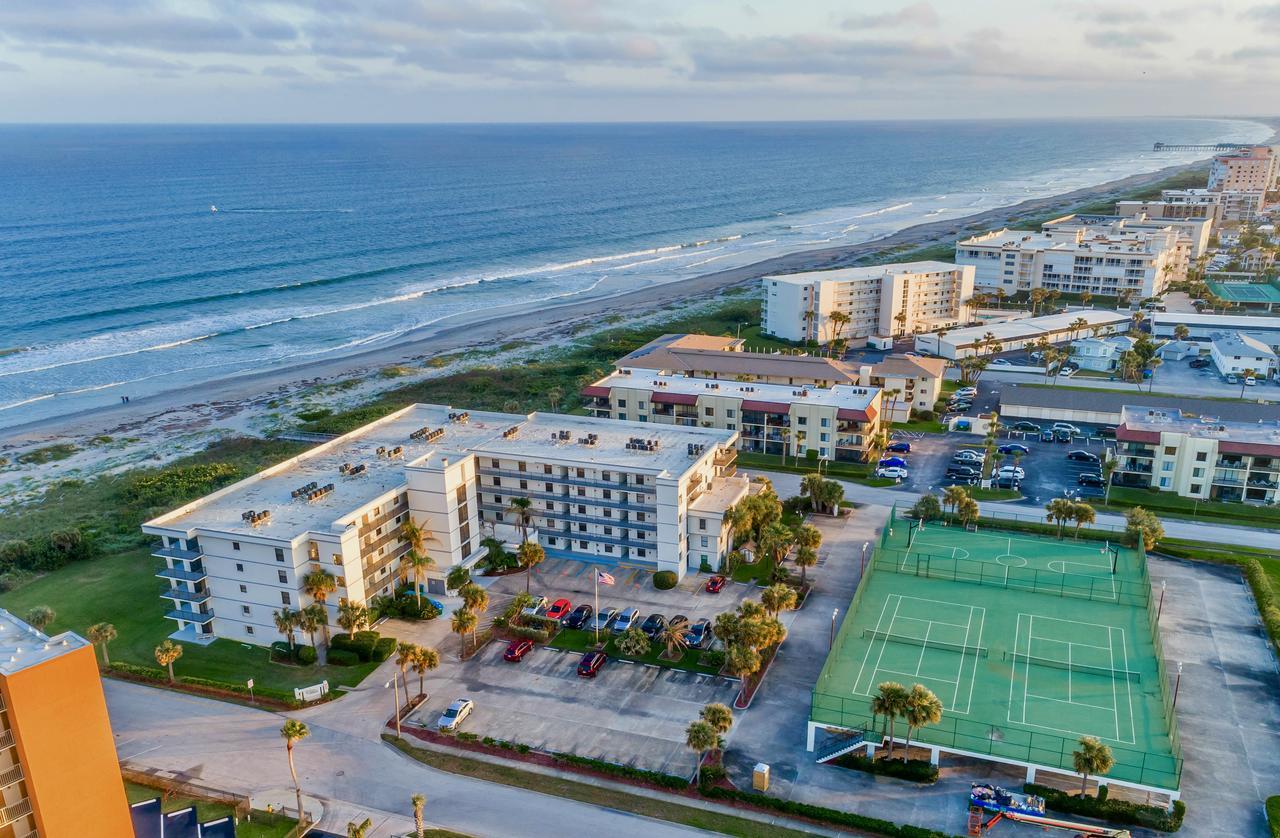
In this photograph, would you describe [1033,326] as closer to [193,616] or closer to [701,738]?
[701,738]

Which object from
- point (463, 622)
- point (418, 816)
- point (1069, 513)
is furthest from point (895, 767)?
point (1069, 513)

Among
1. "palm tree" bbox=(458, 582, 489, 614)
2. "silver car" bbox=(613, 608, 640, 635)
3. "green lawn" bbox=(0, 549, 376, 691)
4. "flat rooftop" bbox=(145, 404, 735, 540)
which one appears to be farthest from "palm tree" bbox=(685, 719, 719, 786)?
"flat rooftop" bbox=(145, 404, 735, 540)

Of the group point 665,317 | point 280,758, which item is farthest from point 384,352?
point 280,758

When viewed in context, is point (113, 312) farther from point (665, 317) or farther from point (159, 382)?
point (665, 317)

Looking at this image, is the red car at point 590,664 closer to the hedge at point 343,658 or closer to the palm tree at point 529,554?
the palm tree at point 529,554

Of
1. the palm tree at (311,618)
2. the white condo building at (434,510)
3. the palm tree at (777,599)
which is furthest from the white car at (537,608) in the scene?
the palm tree at (777,599)

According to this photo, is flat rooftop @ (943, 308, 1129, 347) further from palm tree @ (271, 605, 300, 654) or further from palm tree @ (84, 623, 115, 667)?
palm tree @ (84, 623, 115, 667)
